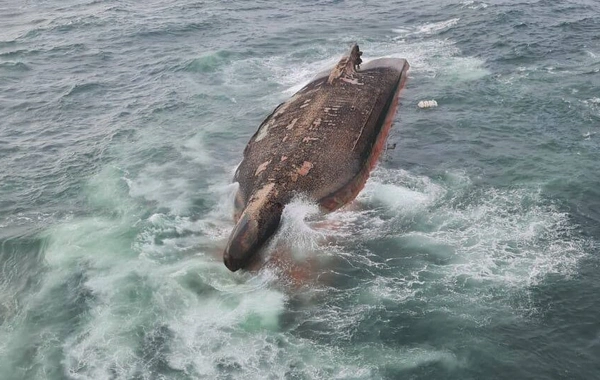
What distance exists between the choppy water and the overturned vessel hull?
89 centimetres

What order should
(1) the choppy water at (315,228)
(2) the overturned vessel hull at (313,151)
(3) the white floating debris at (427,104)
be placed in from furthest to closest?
(3) the white floating debris at (427,104), (2) the overturned vessel hull at (313,151), (1) the choppy water at (315,228)

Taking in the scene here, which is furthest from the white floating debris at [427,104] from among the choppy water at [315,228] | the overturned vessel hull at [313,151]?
the overturned vessel hull at [313,151]

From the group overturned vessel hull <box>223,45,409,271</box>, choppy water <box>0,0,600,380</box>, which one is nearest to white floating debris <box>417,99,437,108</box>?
choppy water <box>0,0,600,380</box>

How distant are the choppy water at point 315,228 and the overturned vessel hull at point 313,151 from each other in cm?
89

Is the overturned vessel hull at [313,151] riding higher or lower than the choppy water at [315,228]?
higher

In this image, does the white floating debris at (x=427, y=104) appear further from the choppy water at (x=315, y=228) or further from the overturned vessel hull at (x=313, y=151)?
the overturned vessel hull at (x=313, y=151)

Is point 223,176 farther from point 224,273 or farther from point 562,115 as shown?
point 562,115

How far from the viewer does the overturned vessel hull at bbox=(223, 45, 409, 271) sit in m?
24.8

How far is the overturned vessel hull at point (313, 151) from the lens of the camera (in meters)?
24.8

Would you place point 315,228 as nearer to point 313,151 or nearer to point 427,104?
point 313,151

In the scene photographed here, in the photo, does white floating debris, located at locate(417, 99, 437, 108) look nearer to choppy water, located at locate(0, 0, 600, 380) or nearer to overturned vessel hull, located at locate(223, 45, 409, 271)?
choppy water, located at locate(0, 0, 600, 380)

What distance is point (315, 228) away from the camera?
2523 centimetres

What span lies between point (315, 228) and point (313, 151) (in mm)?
5187

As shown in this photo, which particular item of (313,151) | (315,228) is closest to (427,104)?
(313,151)
